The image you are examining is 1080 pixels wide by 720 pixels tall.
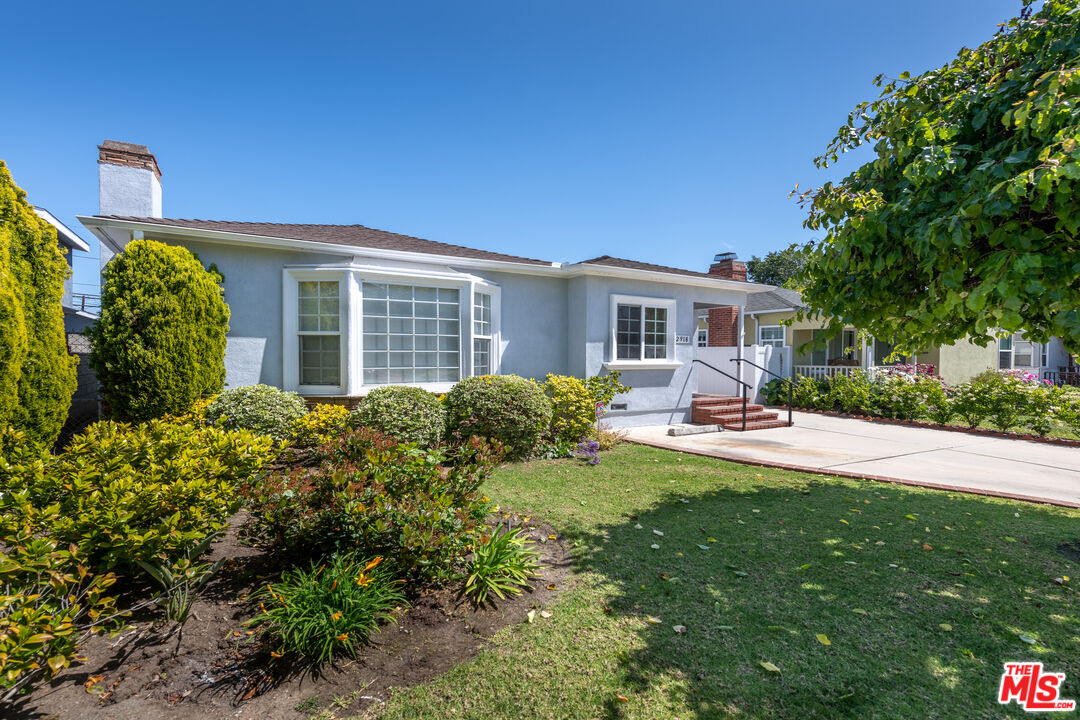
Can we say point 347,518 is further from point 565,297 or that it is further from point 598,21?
point 598,21

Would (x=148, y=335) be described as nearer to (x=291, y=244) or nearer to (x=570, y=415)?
(x=291, y=244)

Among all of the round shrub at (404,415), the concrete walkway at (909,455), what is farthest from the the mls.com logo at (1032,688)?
the round shrub at (404,415)

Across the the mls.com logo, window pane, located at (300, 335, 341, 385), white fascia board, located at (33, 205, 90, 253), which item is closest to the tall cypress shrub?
window pane, located at (300, 335, 341, 385)

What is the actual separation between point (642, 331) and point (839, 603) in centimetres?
804

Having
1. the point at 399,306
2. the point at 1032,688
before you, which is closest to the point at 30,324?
the point at 399,306

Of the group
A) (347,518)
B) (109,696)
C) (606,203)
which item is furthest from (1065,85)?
(606,203)

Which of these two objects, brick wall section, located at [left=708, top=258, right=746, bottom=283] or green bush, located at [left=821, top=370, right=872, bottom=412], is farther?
brick wall section, located at [left=708, top=258, right=746, bottom=283]

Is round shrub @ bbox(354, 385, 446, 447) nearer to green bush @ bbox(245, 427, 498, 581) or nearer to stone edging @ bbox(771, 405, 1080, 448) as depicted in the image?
green bush @ bbox(245, 427, 498, 581)

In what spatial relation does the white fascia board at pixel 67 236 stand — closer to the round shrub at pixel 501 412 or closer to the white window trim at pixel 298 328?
the white window trim at pixel 298 328

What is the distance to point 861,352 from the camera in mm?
16891

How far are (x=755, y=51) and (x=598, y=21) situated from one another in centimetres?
314

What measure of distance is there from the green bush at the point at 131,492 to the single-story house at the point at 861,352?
15.0 metres

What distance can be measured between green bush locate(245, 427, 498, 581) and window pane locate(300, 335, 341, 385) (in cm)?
498

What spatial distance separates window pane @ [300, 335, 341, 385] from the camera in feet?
26.3
